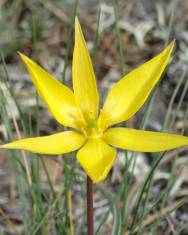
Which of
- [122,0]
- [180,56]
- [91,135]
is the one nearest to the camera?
[91,135]

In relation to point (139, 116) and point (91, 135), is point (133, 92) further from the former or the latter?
point (139, 116)

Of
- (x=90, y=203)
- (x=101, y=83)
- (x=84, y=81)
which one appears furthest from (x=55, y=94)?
(x=101, y=83)

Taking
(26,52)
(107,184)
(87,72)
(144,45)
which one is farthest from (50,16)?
(87,72)

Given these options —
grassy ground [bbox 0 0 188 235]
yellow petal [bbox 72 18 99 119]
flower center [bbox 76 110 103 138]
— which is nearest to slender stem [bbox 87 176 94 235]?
flower center [bbox 76 110 103 138]

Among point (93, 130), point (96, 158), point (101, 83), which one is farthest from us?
point (101, 83)

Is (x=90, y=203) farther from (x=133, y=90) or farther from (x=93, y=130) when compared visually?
(x=133, y=90)

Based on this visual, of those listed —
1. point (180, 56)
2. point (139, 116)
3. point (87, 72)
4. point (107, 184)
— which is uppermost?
point (87, 72)
